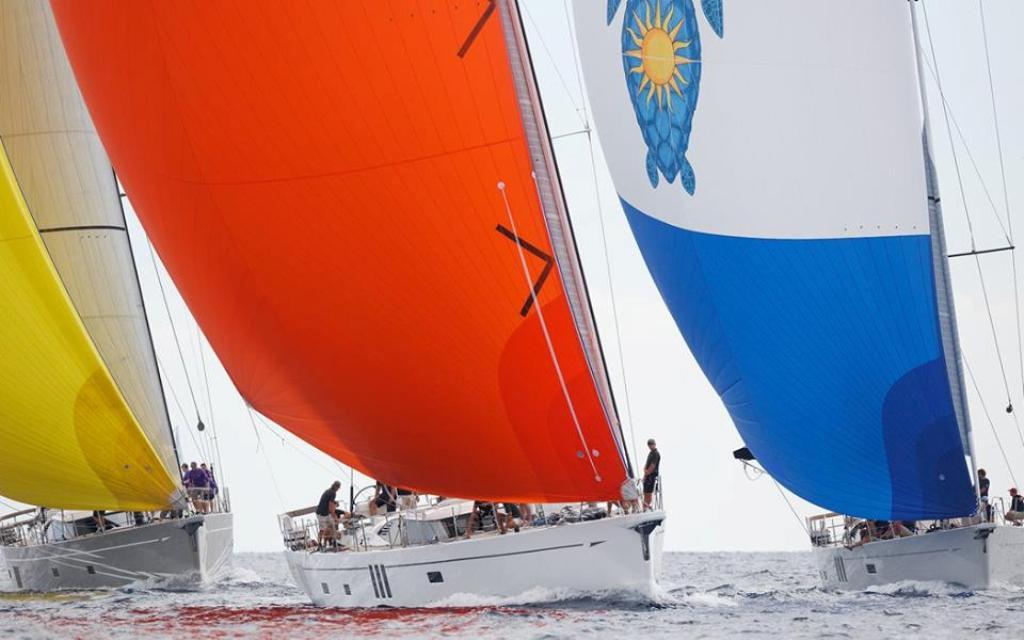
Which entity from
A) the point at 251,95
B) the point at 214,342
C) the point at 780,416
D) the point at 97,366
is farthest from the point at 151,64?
the point at 780,416

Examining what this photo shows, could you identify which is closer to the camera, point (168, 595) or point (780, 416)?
point (780, 416)

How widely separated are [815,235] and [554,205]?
2.57 metres

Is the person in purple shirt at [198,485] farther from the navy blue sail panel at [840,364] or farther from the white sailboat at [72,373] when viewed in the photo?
the navy blue sail panel at [840,364]

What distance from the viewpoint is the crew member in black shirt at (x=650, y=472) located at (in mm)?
19469

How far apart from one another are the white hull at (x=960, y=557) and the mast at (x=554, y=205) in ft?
13.0

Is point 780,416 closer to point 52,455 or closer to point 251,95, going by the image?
point 251,95

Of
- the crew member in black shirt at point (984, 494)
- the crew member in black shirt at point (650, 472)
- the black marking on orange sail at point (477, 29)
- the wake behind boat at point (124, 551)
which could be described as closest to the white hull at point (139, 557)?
the wake behind boat at point (124, 551)

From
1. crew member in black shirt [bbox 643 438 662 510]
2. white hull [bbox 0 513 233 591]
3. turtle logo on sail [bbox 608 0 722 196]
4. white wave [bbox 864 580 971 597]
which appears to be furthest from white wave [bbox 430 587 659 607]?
white hull [bbox 0 513 233 591]

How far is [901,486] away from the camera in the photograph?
19359 mm

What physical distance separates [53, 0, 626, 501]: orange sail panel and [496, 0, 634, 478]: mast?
3.8 inches

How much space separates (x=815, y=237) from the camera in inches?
749

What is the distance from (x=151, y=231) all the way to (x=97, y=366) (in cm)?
315

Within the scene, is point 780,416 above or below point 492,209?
below

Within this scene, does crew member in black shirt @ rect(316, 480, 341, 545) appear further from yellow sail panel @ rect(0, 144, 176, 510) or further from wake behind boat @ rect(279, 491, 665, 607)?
yellow sail panel @ rect(0, 144, 176, 510)
